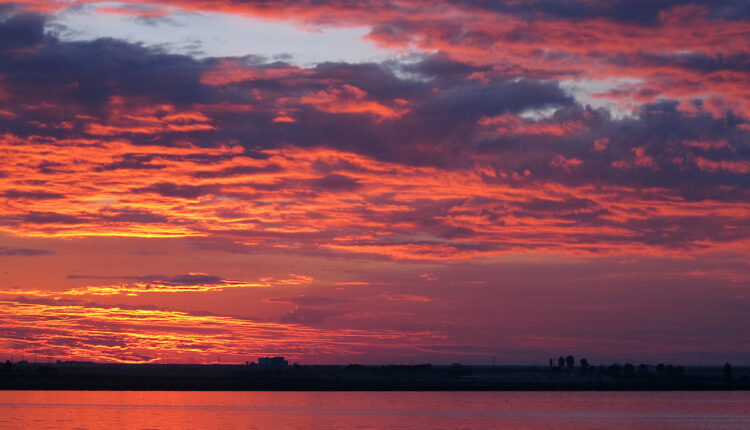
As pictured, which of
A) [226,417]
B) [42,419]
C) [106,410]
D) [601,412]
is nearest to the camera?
[42,419]

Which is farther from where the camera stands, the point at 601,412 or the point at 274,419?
the point at 601,412

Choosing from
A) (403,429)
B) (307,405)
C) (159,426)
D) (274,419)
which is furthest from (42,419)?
(307,405)

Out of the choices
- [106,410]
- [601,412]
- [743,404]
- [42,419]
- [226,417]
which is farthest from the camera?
[743,404]

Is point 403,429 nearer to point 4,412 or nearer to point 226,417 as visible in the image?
point 226,417

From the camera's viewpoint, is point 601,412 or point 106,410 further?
point 601,412

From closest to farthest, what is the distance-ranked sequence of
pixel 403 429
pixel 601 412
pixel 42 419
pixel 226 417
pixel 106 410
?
1. pixel 403 429
2. pixel 42 419
3. pixel 226 417
4. pixel 106 410
5. pixel 601 412

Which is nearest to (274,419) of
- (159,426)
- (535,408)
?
(159,426)

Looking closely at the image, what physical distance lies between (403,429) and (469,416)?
84.0 ft

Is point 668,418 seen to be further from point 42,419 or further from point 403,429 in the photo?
point 42,419

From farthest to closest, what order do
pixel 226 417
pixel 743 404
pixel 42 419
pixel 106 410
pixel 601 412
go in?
pixel 743 404
pixel 601 412
pixel 106 410
pixel 226 417
pixel 42 419

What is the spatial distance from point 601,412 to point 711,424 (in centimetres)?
2334

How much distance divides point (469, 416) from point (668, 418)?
26.7 meters

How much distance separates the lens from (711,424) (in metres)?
111

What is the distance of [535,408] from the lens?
141m
